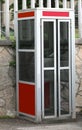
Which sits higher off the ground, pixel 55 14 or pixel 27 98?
pixel 55 14

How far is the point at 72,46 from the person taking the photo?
8633 millimetres

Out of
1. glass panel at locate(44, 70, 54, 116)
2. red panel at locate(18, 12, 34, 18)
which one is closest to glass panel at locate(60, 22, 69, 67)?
glass panel at locate(44, 70, 54, 116)

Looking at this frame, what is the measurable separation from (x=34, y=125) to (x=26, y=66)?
114 centimetres

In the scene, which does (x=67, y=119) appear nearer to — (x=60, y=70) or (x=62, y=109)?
(x=62, y=109)

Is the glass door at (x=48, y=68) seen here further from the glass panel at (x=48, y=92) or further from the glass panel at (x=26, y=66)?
the glass panel at (x=26, y=66)

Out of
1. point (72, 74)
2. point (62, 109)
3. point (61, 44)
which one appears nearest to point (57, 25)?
point (61, 44)

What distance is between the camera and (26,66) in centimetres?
868

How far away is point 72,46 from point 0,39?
1.43m

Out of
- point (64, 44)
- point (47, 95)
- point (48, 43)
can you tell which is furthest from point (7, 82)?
point (64, 44)

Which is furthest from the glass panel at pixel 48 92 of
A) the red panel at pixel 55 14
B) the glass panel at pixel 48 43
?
the red panel at pixel 55 14

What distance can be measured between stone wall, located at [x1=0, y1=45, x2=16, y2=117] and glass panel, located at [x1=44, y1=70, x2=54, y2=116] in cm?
81

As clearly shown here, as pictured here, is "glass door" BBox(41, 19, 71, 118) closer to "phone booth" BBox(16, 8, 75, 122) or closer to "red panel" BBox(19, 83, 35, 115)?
"phone booth" BBox(16, 8, 75, 122)

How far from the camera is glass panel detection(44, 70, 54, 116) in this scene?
850 centimetres

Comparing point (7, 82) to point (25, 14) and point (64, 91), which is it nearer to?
point (64, 91)
